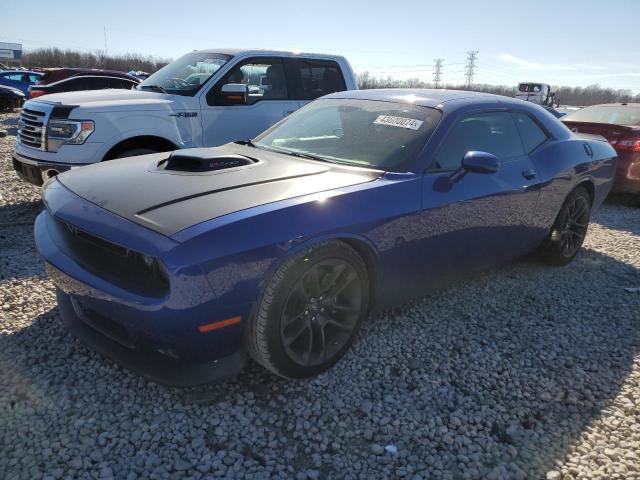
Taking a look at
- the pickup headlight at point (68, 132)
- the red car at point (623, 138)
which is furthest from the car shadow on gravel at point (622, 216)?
the pickup headlight at point (68, 132)

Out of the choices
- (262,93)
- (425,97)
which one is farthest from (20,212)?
(425,97)

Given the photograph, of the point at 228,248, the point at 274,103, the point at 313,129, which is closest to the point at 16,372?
the point at 228,248

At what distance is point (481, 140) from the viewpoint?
136 inches

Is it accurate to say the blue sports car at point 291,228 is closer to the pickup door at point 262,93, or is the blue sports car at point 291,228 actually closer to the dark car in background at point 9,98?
the pickup door at point 262,93

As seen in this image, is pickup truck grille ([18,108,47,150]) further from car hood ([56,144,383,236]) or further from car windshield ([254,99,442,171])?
car windshield ([254,99,442,171])

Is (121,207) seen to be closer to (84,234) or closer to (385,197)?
(84,234)

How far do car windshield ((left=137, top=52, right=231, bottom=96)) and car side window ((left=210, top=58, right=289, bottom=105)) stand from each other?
0.65 feet

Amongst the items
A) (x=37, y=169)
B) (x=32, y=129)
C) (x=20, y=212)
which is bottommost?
(x=20, y=212)

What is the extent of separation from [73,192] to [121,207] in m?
0.50

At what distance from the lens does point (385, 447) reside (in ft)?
7.16

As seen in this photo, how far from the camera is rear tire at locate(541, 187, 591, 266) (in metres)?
4.30

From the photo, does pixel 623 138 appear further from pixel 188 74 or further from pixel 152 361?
pixel 152 361

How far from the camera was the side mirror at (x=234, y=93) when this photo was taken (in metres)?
5.26

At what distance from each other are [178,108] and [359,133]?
105 inches
